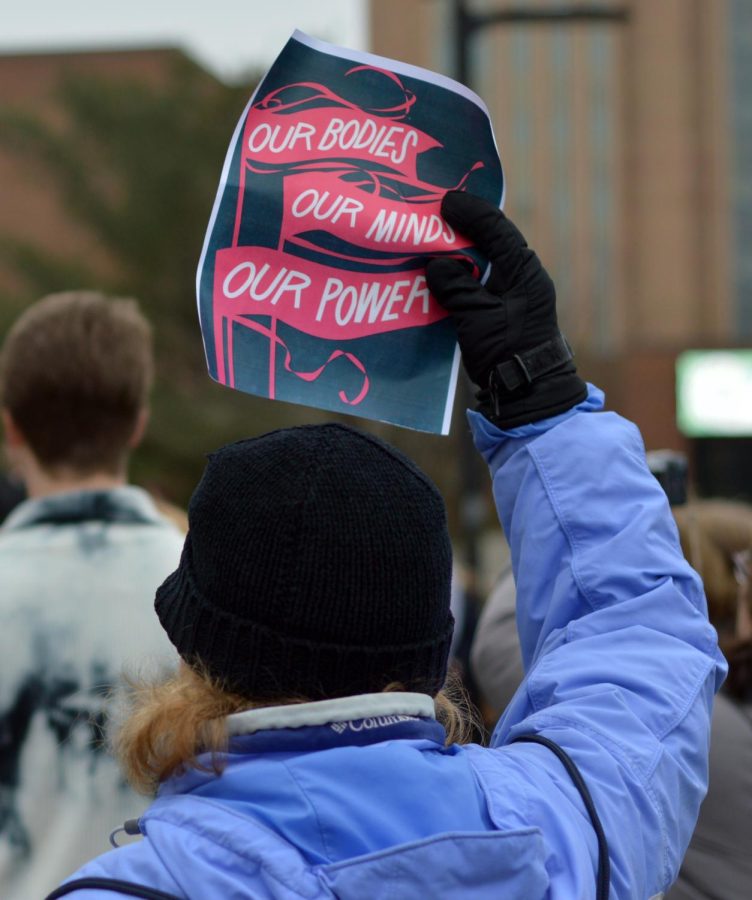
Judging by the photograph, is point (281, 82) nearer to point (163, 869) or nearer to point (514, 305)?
point (514, 305)

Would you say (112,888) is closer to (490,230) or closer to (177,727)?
→ (177,727)

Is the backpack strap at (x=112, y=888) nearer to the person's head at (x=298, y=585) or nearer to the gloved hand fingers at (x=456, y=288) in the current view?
the person's head at (x=298, y=585)

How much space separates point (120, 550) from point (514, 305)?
39.4 inches

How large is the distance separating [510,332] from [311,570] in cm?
53

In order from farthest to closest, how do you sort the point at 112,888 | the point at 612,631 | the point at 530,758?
the point at 612,631
the point at 530,758
the point at 112,888

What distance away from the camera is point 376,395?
5.41 feet

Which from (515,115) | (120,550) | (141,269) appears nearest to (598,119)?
(515,115)

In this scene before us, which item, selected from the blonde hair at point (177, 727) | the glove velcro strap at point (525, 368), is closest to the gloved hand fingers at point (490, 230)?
the glove velcro strap at point (525, 368)

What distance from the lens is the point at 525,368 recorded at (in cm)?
156

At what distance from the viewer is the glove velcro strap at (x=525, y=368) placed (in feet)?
5.12

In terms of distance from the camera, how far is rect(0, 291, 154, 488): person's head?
2289mm

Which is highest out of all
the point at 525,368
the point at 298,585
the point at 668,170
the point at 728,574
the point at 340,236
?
the point at 668,170

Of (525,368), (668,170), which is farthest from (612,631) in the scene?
(668,170)

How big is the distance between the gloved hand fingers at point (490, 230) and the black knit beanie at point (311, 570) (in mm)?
446
